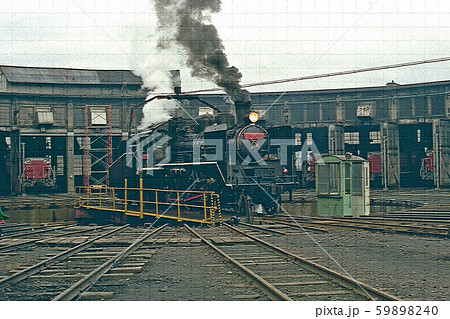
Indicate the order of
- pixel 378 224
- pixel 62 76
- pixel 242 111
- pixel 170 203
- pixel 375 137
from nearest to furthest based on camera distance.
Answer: pixel 378 224 < pixel 170 203 < pixel 242 111 < pixel 62 76 < pixel 375 137

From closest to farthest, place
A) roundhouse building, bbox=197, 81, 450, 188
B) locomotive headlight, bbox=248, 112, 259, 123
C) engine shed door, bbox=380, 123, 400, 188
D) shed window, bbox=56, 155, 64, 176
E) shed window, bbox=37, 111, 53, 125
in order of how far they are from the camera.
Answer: locomotive headlight, bbox=248, 112, 259, 123
shed window, bbox=37, 111, 53, 125
roundhouse building, bbox=197, 81, 450, 188
engine shed door, bbox=380, 123, 400, 188
shed window, bbox=56, 155, 64, 176

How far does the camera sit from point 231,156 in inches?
688

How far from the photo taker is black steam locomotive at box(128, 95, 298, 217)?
1756cm

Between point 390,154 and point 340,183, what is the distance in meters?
20.0

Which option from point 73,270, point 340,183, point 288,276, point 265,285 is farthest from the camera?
point 340,183

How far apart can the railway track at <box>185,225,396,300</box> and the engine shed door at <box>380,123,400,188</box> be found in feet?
83.3

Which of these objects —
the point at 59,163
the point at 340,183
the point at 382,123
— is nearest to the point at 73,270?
the point at 340,183

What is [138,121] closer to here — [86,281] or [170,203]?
[170,203]

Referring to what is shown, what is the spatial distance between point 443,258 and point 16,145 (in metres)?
25.4

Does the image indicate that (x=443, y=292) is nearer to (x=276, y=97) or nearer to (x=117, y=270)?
(x=117, y=270)

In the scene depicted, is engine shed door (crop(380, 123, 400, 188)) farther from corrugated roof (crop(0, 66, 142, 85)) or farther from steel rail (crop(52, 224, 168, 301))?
steel rail (crop(52, 224, 168, 301))

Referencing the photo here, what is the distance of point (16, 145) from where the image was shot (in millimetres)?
29047

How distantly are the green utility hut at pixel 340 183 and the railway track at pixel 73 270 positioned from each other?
7.63 metres

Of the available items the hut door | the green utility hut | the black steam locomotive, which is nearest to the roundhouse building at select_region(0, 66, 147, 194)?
the black steam locomotive
